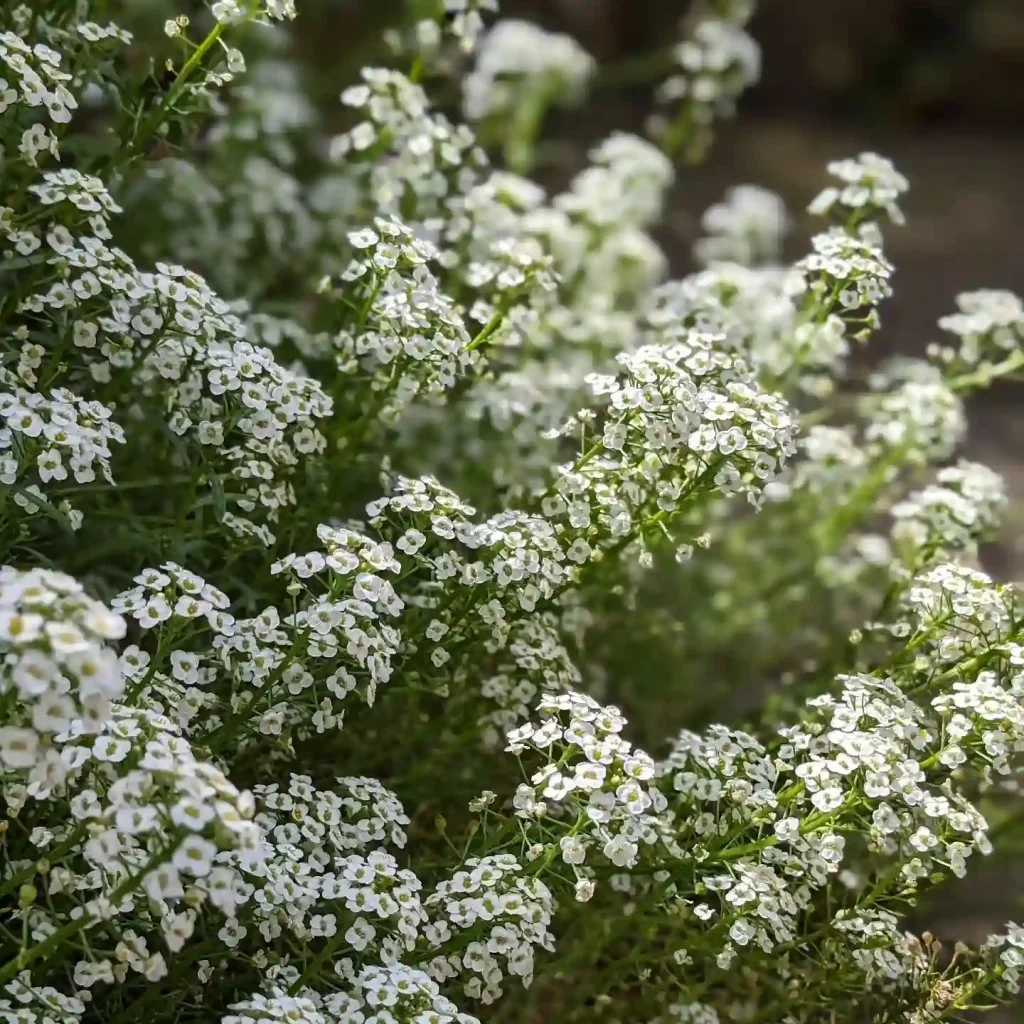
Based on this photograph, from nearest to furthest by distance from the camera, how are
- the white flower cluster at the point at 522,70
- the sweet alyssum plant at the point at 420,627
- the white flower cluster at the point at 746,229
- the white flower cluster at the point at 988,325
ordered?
the sweet alyssum plant at the point at 420,627, the white flower cluster at the point at 988,325, the white flower cluster at the point at 522,70, the white flower cluster at the point at 746,229

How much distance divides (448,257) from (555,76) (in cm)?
132

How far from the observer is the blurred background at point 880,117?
6988 mm

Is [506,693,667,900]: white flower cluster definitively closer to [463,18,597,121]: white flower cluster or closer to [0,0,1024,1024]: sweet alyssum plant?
[0,0,1024,1024]: sweet alyssum plant

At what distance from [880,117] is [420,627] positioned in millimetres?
7070

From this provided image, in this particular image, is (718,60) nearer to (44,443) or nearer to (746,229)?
(746,229)

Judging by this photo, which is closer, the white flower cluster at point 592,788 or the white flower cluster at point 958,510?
the white flower cluster at point 592,788

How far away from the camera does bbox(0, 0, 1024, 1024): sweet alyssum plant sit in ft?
6.45

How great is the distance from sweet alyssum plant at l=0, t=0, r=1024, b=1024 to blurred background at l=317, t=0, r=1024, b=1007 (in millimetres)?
3383

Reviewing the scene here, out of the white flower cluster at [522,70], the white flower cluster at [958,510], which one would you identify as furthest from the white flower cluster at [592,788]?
the white flower cluster at [522,70]

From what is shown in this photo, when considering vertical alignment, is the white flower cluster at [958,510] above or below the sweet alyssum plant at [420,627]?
above

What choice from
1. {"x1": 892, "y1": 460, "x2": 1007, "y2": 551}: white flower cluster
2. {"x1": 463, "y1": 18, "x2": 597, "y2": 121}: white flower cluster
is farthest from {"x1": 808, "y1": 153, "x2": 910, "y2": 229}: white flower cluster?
{"x1": 463, "y1": 18, "x2": 597, "y2": 121}: white flower cluster

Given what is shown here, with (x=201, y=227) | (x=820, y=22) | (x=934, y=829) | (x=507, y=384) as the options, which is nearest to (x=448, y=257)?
(x=507, y=384)

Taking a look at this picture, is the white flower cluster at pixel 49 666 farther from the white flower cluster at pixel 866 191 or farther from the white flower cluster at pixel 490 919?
the white flower cluster at pixel 866 191

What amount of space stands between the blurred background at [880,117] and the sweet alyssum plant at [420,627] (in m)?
3.38
